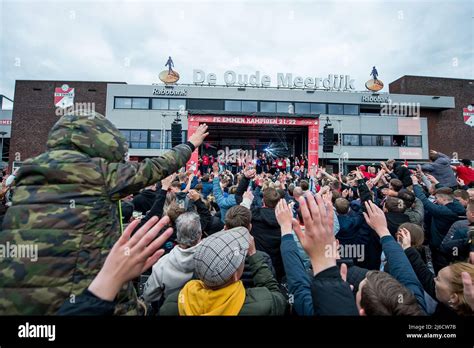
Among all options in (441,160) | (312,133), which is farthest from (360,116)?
(441,160)

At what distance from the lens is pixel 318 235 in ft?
4.75

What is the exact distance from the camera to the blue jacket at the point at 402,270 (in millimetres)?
1828

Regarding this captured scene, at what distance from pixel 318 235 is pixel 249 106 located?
86.9 ft

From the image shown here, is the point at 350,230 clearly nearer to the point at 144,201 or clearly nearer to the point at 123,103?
the point at 144,201

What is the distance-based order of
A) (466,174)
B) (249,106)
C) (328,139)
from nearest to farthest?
(466,174) → (328,139) → (249,106)

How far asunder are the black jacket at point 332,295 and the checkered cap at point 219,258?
522mm

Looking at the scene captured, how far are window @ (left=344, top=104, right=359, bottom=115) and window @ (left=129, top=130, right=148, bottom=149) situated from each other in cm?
2127

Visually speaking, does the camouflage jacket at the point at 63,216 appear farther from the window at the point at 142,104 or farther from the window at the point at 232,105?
the window at the point at 142,104

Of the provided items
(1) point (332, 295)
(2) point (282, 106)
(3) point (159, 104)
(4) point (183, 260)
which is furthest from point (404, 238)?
(3) point (159, 104)

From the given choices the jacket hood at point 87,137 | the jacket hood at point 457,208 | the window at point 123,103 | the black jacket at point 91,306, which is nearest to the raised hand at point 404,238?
the jacket hood at point 457,208

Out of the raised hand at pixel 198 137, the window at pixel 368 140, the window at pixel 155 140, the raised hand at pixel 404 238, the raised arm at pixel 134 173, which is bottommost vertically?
the raised hand at pixel 404 238

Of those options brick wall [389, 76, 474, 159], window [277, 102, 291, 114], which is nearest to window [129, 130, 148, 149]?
window [277, 102, 291, 114]

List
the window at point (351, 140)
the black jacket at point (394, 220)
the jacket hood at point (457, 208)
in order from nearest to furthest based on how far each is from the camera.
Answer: the black jacket at point (394, 220)
the jacket hood at point (457, 208)
the window at point (351, 140)

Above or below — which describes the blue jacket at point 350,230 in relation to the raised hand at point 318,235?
below
